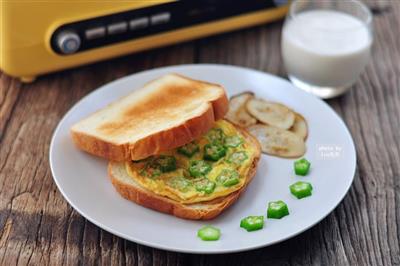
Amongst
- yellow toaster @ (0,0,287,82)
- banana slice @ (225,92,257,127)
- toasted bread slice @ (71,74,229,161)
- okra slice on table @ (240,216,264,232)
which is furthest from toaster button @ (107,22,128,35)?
okra slice on table @ (240,216,264,232)

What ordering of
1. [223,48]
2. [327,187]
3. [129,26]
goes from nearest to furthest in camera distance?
[327,187]
[129,26]
[223,48]

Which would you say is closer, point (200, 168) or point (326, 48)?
point (200, 168)

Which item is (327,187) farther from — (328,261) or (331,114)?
(331,114)

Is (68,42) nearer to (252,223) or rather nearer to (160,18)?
(160,18)

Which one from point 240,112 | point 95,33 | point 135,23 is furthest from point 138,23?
point 240,112

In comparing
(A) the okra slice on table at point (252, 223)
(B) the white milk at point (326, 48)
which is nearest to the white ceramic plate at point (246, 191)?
(A) the okra slice on table at point (252, 223)

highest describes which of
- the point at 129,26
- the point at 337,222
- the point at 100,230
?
the point at 129,26

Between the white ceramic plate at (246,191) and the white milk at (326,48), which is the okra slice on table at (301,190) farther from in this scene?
the white milk at (326,48)

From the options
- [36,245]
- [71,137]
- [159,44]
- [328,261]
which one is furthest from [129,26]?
[328,261]
